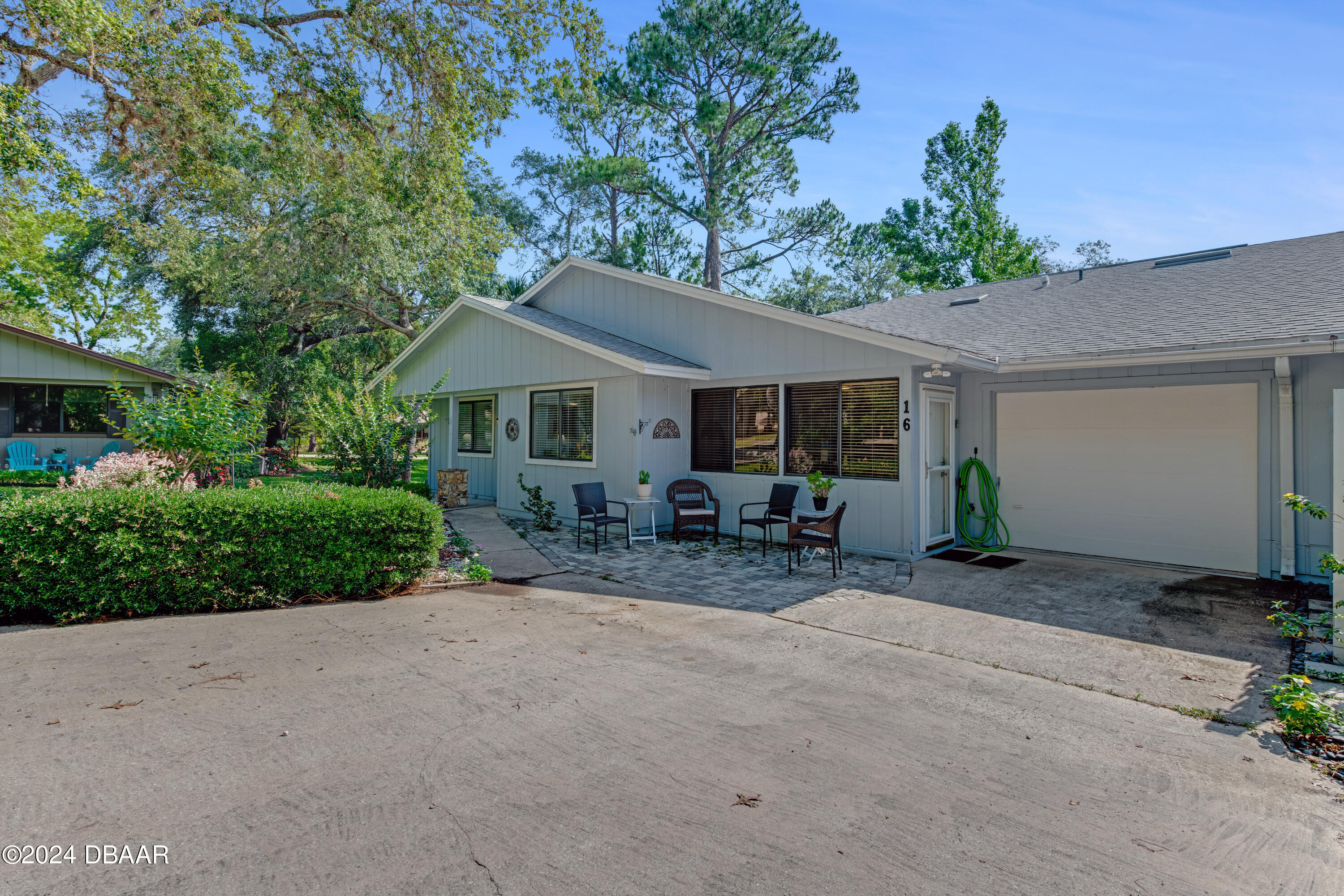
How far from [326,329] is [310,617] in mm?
21143

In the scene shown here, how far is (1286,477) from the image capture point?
6.65m

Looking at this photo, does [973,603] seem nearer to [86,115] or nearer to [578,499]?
[578,499]

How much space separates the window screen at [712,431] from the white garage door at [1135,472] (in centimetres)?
364

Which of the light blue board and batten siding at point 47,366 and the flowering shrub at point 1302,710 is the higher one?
the light blue board and batten siding at point 47,366

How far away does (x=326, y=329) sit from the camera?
23.4m

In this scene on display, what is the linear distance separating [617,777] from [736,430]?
693 centimetres

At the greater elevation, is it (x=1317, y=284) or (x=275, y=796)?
(x=1317, y=284)

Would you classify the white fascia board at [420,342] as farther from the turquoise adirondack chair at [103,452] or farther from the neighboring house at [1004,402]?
the turquoise adirondack chair at [103,452]

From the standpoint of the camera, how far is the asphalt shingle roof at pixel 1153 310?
21.8ft

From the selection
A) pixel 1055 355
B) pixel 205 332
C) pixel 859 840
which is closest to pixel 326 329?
pixel 205 332

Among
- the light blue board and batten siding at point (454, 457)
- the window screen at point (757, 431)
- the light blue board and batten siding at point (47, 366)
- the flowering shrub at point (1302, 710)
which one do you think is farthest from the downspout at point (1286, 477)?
the light blue board and batten siding at point (47, 366)

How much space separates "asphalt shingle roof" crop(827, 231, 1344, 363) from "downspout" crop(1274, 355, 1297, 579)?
29.5 inches

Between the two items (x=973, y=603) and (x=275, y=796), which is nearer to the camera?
(x=275, y=796)

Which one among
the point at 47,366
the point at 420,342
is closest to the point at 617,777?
the point at 420,342
